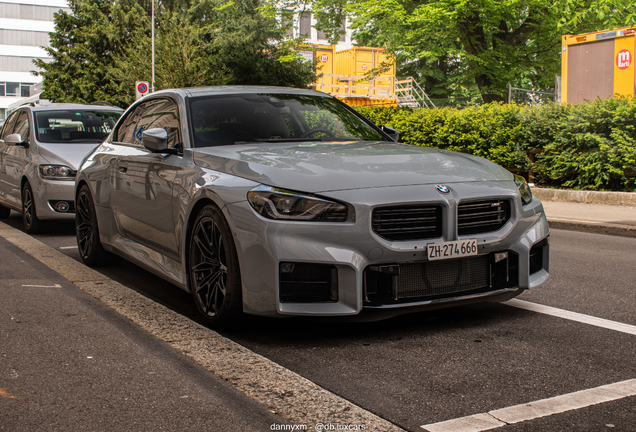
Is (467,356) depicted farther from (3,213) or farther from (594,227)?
(3,213)

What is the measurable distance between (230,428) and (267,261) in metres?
1.18

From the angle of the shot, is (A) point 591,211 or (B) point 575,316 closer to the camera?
(B) point 575,316

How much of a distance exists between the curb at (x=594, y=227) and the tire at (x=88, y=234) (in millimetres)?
6273

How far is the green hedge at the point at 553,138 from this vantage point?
1227 centimetres

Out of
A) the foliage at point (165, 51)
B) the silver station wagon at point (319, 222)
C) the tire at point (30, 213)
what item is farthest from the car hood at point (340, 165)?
the foliage at point (165, 51)

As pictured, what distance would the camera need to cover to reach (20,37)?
82375 millimetres

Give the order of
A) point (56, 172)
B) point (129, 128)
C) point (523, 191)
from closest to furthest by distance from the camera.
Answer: point (523, 191)
point (129, 128)
point (56, 172)

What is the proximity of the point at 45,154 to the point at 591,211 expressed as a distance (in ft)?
26.1

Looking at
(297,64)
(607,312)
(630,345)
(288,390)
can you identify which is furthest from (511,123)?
(297,64)

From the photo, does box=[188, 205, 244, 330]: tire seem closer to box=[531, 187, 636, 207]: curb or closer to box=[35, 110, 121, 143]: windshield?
box=[35, 110, 121, 143]: windshield

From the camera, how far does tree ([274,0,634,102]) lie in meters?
26.5

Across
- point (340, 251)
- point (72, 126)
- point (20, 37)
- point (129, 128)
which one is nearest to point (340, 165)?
point (340, 251)

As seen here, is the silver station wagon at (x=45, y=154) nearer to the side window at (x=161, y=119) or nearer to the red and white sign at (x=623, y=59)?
the side window at (x=161, y=119)

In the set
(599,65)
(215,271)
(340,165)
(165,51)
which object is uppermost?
(165,51)
